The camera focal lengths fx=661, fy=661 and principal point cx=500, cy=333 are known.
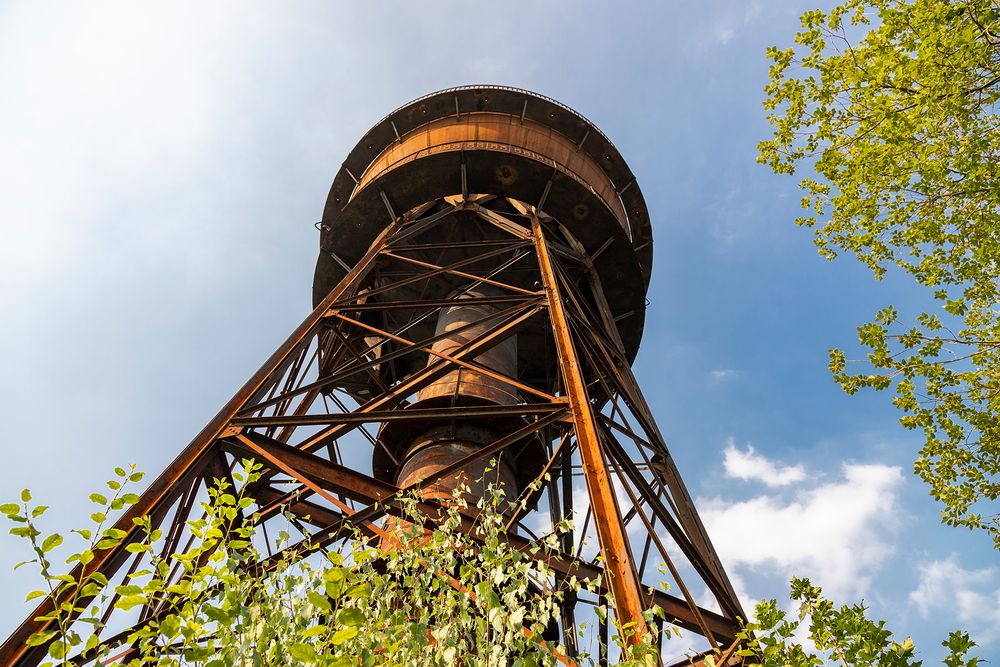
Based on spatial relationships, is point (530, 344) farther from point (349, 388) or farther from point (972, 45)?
point (972, 45)

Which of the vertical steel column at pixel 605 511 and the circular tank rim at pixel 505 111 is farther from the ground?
the circular tank rim at pixel 505 111

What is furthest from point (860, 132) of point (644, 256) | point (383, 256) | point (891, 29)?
point (383, 256)

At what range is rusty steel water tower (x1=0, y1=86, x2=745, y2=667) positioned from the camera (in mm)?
5383

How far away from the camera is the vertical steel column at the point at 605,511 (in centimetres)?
356

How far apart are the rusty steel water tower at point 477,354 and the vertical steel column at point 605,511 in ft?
0.04

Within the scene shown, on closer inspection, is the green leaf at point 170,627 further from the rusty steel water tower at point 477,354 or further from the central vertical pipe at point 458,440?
the central vertical pipe at point 458,440

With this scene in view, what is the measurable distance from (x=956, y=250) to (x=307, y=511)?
8.11 meters

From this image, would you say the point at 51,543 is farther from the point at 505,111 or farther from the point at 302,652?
the point at 505,111

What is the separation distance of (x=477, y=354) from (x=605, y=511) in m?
3.30

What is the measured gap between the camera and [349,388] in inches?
506

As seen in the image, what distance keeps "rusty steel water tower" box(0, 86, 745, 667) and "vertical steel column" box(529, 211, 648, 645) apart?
1 centimetres

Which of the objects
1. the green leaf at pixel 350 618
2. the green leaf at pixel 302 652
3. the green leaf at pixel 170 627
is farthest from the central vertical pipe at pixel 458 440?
the green leaf at pixel 302 652

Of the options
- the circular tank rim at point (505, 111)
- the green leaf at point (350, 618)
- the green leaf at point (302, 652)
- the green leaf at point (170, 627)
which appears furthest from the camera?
the circular tank rim at point (505, 111)

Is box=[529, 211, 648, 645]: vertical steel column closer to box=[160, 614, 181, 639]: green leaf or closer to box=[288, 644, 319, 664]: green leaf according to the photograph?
box=[288, 644, 319, 664]: green leaf
